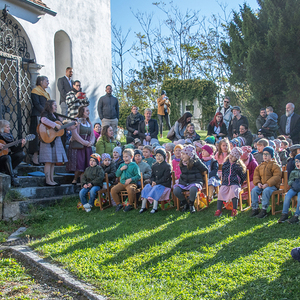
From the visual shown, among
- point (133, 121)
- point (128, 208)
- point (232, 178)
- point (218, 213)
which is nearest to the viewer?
point (218, 213)

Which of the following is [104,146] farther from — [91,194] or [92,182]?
[91,194]

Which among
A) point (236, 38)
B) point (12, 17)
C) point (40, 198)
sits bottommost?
point (40, 198)

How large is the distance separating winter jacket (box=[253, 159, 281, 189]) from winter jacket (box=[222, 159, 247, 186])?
277 millimetres

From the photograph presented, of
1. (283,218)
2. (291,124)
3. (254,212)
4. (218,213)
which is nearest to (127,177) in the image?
(218,213)

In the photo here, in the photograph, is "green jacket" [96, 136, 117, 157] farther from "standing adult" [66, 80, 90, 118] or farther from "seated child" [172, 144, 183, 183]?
"seated child" [172, 144, 183, 183]

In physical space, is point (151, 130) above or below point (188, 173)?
above

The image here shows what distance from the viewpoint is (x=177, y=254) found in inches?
181

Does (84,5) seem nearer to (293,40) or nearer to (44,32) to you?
(44,32)

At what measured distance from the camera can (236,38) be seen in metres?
16.7

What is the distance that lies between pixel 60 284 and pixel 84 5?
11117 mm

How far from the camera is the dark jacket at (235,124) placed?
10070 millimetres

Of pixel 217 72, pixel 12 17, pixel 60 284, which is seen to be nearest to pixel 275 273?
pixel 60 284

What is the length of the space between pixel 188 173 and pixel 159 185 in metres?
0.65

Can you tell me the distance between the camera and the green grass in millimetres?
3674
